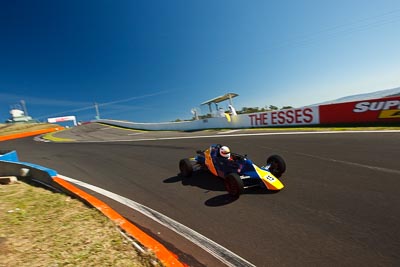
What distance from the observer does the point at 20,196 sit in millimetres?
5184

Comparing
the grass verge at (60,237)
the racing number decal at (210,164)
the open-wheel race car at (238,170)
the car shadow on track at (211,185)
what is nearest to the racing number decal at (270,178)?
the open-wheel race car at (238,170)

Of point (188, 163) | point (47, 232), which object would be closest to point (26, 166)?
point (47, 232)

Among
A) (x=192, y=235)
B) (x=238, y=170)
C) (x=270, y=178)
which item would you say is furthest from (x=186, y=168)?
(x=192, y=235)

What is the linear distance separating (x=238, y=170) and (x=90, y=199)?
3.29 metres

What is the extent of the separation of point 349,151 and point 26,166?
10.3 m

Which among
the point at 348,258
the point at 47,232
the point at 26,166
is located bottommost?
the point at 348,258

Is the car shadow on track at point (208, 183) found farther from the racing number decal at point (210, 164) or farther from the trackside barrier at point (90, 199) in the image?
the trackside barrier at point (90, 199)

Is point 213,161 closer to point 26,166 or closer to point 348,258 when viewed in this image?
point 348,258

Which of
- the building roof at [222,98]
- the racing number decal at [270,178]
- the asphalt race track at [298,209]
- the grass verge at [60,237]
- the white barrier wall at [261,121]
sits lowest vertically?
the asphalt race track at [298,209]

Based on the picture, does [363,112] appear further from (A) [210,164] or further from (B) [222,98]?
(B) [222,98]

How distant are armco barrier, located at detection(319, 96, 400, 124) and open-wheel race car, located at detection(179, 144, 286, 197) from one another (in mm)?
9169

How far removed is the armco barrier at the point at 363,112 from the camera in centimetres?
1086

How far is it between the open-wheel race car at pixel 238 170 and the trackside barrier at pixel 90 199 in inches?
82.6

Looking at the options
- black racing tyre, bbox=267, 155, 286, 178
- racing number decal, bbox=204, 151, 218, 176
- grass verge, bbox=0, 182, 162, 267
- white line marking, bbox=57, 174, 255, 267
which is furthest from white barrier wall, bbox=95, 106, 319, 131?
grass verge, bbox=0, 182, 162, 267
